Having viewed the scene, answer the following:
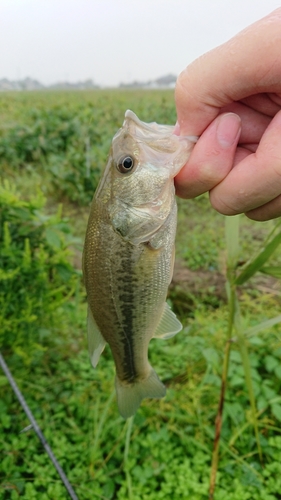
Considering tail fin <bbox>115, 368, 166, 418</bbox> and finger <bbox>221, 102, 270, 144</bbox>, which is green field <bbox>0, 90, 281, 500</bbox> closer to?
tail fin <bbox>115, 368, 166, 418</bbox>

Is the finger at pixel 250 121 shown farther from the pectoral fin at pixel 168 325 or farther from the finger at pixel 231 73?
the pectoral fin at pixel 168 325

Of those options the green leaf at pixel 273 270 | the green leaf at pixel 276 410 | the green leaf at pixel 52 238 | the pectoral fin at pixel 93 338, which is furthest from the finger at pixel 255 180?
the green leaf at pixel 276 410

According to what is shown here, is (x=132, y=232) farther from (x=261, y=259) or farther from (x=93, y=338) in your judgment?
(x=261, y=259)

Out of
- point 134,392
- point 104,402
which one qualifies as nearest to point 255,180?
point 134,392

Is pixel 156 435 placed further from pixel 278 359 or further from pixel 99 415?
pixel 278 359

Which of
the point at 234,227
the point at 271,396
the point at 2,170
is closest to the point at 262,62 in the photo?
the point at 234,227

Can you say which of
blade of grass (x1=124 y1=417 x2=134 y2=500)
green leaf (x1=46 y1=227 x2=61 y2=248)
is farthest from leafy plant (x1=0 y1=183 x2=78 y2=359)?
blade of grass (x1=124 y1=417 x2=134 y2=500)

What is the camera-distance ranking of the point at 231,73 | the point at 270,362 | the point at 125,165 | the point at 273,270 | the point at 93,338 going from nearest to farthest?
the point at 231,73 → the point at 125,165 → the point at 93,338 → the point at 273,270 → the point at 270,362
